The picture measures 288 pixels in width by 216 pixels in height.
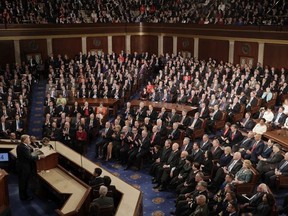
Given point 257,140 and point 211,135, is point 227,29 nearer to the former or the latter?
point 211,135

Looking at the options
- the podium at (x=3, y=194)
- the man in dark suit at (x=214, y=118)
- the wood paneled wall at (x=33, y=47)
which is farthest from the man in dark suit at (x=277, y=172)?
the wood paneled wall at (x=33, y=47)

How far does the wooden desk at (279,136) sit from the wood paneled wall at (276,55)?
7164 millimetres

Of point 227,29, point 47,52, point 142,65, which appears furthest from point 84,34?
point 227,29

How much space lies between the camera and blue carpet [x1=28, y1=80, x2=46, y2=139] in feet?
41.5

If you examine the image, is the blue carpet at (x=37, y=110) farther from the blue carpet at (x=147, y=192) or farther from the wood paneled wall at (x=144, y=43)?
the wood paneled wall at (x=144, y=43)

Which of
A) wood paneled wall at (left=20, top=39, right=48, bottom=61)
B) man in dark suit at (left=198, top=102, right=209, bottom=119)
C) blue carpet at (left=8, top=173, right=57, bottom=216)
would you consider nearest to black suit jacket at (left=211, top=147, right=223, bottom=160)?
man in dark suit at (left=198, top=102, right=209, bottom=119)

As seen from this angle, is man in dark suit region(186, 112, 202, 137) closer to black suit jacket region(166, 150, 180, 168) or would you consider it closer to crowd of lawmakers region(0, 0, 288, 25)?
black suit jacket region(166, 150, 180, 168)

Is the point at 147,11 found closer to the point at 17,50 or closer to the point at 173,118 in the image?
the point at 17,50

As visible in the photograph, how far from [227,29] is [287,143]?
35.1ft

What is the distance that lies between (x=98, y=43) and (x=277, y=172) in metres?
16.5

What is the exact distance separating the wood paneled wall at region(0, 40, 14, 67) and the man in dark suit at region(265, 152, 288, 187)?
15.6 m

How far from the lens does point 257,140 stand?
909cm

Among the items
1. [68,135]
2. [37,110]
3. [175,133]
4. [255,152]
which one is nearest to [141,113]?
[175,133]

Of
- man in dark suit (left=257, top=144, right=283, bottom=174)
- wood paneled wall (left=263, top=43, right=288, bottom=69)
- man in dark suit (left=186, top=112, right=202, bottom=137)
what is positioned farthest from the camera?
wood paneled wall (left=263, top=43, right=288, bottom=69)
